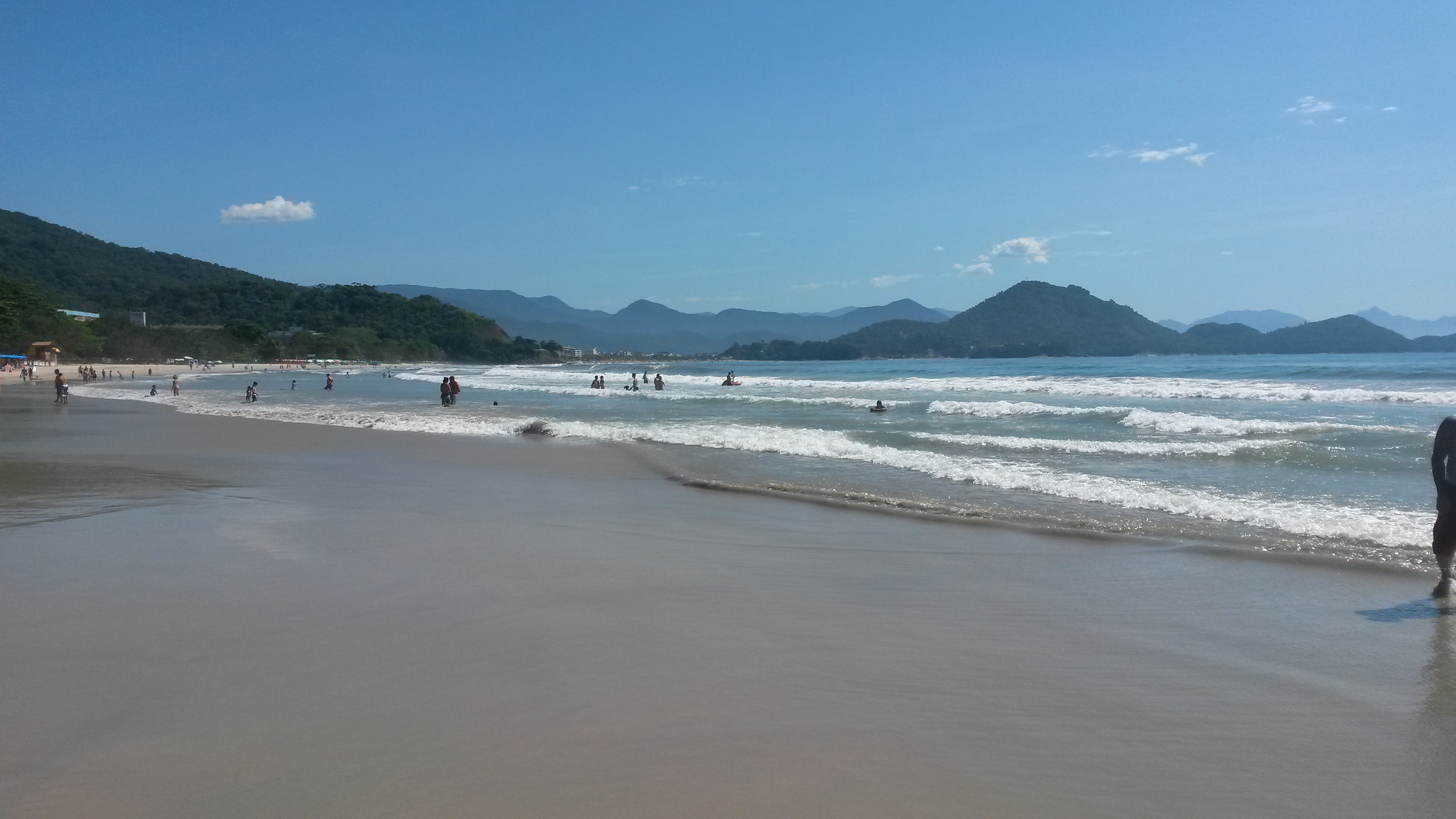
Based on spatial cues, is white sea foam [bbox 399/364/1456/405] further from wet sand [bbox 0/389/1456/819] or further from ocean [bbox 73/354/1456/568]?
wet sand [bbox 0/389/1456/819]

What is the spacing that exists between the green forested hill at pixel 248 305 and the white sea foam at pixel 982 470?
111846mm

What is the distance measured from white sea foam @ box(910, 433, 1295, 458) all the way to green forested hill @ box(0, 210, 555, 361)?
12365 centimetres

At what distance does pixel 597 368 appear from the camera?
141000 millimetres

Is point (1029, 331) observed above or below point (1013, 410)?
above

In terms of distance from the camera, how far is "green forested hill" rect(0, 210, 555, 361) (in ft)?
468

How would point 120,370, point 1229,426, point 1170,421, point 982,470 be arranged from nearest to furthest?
point 982,470 < point 1229,426 < point 1170,421 < point 120,370

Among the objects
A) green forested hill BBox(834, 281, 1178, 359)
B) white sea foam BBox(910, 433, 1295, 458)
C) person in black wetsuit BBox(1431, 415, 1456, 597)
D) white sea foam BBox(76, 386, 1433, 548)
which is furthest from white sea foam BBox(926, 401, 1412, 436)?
green forested hill BBox(834, 281, 1178, 359)

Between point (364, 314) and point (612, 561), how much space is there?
184 m

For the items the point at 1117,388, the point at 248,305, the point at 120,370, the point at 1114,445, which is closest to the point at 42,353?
the point at 120,370

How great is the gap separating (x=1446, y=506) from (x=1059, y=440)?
452 inches

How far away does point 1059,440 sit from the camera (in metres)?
17.4

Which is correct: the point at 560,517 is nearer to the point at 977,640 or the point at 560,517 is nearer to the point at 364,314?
the point at 977,640

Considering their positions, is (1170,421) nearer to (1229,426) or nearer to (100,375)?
(1229,426)

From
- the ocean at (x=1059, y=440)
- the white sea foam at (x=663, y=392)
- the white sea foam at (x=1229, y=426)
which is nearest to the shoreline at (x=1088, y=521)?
the ocean at (x=1059, y=440)
